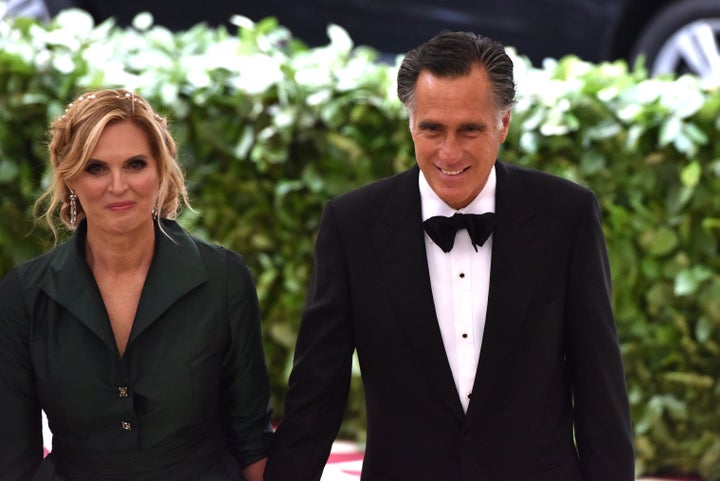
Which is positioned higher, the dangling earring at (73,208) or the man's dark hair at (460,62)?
the man's dark hair at (460,62)

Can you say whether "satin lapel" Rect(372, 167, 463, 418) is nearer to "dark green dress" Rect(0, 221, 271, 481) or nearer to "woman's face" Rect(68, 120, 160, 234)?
"dark green dress" Rect(0, 221, 271, 481)

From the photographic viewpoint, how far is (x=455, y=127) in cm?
271

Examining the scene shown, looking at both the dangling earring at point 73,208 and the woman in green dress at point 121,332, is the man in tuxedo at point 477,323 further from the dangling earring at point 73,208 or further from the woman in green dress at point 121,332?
the dangling earring at point 73,208

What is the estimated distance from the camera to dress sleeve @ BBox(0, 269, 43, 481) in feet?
9.85

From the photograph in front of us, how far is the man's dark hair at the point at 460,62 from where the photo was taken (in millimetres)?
2713

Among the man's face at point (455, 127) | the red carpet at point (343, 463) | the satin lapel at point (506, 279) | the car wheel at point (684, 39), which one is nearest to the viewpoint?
the man's face at point (455, 127)

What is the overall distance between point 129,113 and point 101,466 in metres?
0.83

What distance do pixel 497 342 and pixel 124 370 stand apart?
859mm

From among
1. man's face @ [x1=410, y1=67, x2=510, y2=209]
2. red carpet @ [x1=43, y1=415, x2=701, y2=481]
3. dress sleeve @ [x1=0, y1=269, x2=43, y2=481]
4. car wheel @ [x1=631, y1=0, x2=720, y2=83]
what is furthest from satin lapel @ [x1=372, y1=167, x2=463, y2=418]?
car wheel @ [x1=631, y1=0, x2=720, y2=83]

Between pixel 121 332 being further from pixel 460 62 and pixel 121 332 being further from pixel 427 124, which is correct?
pixel 460 62

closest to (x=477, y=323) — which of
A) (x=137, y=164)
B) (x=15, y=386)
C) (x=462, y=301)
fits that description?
(x=462, y=301)

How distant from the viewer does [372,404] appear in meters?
2.98

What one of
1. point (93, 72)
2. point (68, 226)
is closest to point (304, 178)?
point (93, 72)

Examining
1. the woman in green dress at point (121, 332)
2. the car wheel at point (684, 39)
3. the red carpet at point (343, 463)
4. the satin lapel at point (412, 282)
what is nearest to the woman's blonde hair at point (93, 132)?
the woman in green dress at point (121, 332)
